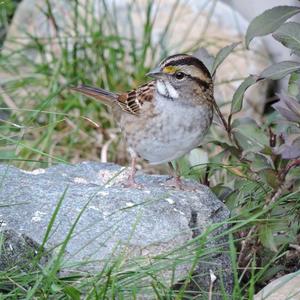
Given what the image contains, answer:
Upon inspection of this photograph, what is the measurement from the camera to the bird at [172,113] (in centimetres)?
400

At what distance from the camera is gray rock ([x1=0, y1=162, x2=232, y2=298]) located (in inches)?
133

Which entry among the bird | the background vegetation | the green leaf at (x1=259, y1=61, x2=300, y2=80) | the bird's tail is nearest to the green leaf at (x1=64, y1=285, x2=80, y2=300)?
the background vegetation

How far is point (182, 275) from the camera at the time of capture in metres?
3.36

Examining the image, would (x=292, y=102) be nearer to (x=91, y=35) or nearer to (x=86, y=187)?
(x=86, y=187)

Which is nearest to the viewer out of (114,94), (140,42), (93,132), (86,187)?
(86,187)

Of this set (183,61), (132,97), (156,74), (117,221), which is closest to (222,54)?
(183,61)

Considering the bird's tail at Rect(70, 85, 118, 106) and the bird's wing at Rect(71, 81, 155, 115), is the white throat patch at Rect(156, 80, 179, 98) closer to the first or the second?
the bird's wing at Rect(71, 81, 155, 115)

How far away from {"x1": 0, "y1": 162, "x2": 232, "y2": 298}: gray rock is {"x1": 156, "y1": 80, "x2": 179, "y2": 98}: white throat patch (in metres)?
0.42

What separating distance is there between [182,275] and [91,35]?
3038mm

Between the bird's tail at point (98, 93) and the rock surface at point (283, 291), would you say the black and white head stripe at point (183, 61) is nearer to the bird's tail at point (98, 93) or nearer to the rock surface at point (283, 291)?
the bird's tail at point (98, 93)

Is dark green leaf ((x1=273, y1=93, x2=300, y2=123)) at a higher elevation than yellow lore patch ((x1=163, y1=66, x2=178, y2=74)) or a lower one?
higher

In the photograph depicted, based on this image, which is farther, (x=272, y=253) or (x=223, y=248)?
(x=272, y=253)

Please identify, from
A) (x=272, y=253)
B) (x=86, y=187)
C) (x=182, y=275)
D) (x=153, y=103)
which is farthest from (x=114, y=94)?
(x=182, y=275)

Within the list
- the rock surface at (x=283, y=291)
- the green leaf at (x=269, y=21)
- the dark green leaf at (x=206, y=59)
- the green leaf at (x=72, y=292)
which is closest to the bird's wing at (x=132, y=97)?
the dark green leaf at (x=206, y=59)
